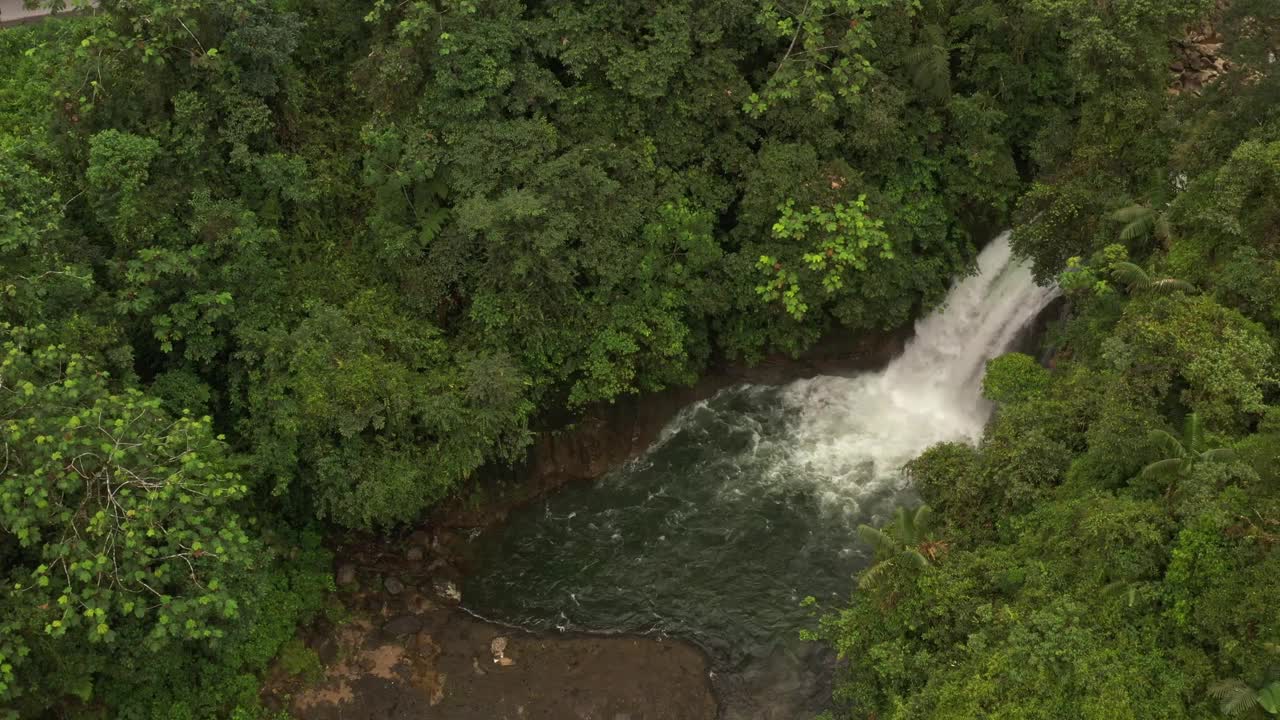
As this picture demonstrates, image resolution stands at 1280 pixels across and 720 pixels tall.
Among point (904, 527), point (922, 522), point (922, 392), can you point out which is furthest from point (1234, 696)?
point (922, 392)

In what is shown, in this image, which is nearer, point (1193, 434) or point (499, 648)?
point (1193, 434)

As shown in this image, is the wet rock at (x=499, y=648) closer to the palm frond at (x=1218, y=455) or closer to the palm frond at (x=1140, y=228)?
the palm frond at (x=1218, y=455)

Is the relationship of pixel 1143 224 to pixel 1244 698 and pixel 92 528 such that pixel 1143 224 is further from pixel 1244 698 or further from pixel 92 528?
pixel 92 528

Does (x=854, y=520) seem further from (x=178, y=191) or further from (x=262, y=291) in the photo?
(x=178, y=191)

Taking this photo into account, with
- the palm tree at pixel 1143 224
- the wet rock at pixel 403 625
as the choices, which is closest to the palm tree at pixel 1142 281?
the palm tree at pixel 1143 224

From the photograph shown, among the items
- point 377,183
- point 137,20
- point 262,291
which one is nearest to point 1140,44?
point 377,183

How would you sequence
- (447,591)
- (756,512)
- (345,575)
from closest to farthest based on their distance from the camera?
(345,575), (447,591), (756,512)

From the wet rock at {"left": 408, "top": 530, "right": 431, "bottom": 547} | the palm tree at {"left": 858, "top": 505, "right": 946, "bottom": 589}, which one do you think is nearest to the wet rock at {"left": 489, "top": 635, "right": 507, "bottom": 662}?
the wet rock at {"left": 408, "top": 530, "right": 431, "bottom": 547}

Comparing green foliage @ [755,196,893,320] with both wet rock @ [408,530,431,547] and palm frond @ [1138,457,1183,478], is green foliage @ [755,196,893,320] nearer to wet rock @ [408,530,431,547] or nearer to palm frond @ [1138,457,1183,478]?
palm frond @ [1138,457,1183,478]
